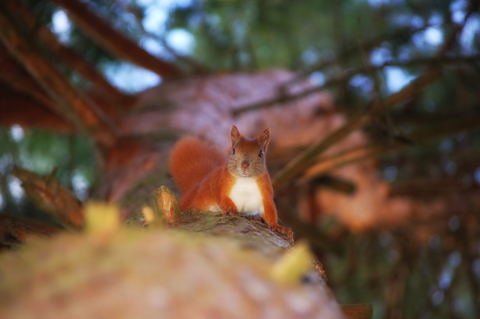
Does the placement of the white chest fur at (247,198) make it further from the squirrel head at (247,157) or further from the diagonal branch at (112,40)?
the diagonal branch at (112,40)

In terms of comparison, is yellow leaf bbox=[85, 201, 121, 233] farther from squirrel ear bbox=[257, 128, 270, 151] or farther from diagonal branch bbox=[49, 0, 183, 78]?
diagonal branch bbox=[49, 0, 183, 78]

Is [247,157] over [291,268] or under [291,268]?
over

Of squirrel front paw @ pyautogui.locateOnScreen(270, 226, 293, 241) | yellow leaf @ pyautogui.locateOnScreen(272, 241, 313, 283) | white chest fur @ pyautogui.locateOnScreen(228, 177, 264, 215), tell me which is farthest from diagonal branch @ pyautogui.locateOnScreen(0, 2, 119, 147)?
yellow leaf @ pyautogui.locateOnScreen(272, 241, 313, 283)

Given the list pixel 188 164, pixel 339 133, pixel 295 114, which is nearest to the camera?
pixel 188 164

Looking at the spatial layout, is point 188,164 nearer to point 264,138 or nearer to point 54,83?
point 264,138

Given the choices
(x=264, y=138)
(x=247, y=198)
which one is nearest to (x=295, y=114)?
(x=264, y=138)

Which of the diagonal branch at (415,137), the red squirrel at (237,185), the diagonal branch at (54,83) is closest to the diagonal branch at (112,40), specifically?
the diagonal branch at (54,83)

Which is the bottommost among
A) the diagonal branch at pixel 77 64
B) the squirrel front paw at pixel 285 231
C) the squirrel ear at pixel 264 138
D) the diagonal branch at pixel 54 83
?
the squirrel front paw at pixel 285 231
